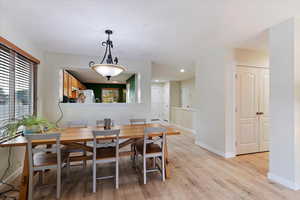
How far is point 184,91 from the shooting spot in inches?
306

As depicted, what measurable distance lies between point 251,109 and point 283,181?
164 cm

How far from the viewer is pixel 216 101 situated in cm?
351

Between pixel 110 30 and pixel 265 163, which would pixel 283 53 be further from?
pixel 110 30

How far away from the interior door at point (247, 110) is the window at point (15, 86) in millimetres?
4219

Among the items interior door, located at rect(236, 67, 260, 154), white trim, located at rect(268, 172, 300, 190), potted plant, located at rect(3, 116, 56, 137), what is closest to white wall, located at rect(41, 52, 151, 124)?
potted plant, located at rect(3, 116, 56, 137)

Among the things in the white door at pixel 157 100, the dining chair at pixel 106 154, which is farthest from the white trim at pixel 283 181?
the white door at pixel 157 100

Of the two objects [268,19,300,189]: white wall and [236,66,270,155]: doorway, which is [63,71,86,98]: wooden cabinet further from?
[268,19,300,189]: white wall

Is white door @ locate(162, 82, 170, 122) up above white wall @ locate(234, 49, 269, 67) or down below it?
below

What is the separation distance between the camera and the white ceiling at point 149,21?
1.79 m

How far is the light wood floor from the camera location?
1.99 m

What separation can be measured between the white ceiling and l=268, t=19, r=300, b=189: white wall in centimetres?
28

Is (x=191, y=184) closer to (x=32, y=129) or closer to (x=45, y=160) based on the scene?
(x=45, y=160)

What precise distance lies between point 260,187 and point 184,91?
5.85 m

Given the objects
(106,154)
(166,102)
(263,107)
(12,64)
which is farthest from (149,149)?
(166,102)
